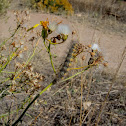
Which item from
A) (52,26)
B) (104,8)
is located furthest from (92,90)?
(104,8)

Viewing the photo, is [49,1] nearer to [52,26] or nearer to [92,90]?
[92,90]

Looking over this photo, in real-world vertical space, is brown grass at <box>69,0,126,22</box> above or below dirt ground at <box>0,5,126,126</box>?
above

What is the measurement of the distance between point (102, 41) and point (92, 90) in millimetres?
2204

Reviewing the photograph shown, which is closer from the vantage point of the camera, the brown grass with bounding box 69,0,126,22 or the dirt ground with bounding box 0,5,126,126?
the dirt ground with bounding box 0,5,126,126

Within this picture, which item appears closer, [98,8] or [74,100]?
[74,100]

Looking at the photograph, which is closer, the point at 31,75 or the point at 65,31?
the point at 65,31

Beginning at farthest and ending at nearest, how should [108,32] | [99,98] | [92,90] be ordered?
[108,32] < [92,90] < [99,98]

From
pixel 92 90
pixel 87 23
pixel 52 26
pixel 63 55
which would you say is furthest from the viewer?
pixel 87 23

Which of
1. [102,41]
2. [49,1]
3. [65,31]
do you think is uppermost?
[65,31]

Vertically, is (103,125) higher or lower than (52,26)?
lower

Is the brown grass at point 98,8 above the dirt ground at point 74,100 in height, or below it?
above

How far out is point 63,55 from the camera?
A: 279cm

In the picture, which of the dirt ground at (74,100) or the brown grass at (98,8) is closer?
the dirt ground at (74,100)

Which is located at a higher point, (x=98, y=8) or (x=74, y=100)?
(x=98, y=8)
